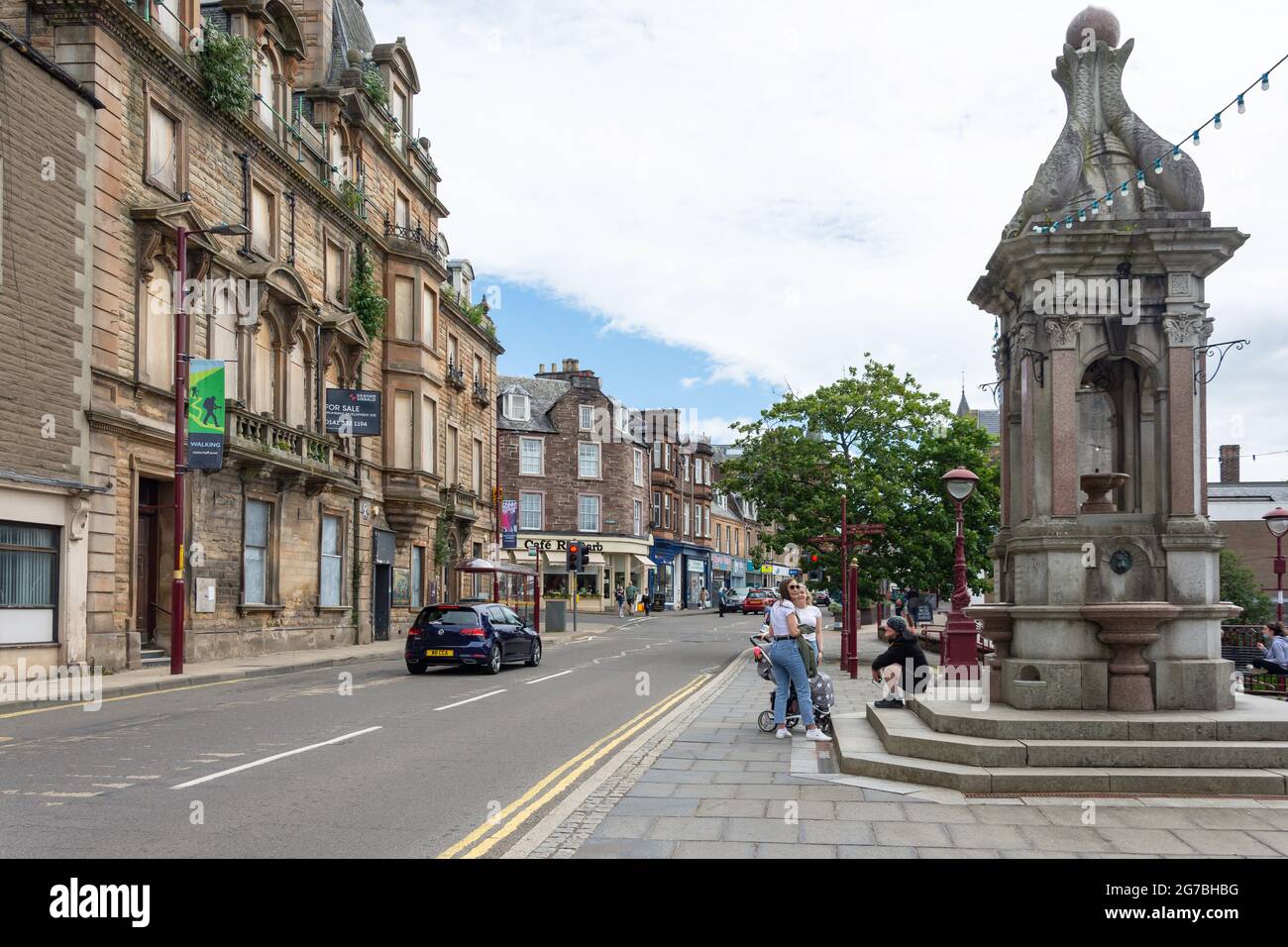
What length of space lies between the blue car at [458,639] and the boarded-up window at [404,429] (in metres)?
13.6

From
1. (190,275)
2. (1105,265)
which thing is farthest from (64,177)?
(1105,265)

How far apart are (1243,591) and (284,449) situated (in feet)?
98.5

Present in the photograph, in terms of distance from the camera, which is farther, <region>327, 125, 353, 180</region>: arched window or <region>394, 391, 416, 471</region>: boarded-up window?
<region>394, 391, 416, 471</region>: boarded-up window

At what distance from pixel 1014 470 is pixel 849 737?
3.89 metres

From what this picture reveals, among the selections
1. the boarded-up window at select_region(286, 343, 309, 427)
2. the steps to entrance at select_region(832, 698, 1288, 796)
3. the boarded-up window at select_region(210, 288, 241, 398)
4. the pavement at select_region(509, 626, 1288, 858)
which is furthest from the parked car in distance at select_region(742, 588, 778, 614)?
the pavement at select_region(509, 626, 1288, 858)

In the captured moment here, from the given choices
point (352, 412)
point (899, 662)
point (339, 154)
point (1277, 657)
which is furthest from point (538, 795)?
point (339, 154)

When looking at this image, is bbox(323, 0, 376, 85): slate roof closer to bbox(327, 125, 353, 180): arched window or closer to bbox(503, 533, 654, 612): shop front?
bbox(327, 125, 353, 180): arched window

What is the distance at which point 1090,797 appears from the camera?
28.7 feet

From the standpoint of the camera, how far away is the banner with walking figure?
822 inches

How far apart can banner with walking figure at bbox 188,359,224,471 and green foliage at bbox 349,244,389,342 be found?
39.7ft

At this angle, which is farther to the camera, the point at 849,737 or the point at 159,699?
the point at 159,699

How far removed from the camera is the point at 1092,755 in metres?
9.18

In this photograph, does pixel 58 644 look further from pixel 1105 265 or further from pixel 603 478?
pixel 603 478

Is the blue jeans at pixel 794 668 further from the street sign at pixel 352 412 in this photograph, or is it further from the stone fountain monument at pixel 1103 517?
the street sign at pixel 352 412
